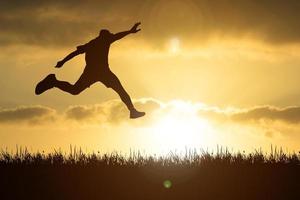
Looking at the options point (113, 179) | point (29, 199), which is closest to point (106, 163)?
point (113, 179)

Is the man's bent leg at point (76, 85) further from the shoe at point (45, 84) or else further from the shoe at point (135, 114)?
the shoe at point (135, 114)

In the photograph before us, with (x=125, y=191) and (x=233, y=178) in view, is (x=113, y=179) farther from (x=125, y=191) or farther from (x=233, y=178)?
(x=233, y=178)

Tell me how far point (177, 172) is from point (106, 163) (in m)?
1.89

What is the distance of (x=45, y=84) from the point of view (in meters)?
21.0

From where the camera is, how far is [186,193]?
19281mm

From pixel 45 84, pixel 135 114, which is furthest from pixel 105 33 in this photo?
pixel 45 84

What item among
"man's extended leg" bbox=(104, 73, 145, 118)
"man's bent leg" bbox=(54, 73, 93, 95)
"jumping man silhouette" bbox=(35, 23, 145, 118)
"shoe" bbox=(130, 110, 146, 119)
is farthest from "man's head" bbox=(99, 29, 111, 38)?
"shoe" bbox=(130, 110, 146, 119)

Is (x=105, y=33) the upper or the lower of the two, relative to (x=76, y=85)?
upper

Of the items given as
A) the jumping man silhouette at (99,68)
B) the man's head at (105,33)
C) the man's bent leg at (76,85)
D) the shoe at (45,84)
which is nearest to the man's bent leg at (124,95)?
the jumping man silhouette at (99,68)

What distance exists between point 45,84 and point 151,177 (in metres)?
3.95

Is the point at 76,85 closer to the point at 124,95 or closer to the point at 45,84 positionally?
the point at 45,84

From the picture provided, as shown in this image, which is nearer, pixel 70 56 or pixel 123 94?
pixel 70 56

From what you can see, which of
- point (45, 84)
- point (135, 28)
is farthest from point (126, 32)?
point (45, 84)

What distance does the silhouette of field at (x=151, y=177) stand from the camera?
19.2 meters
